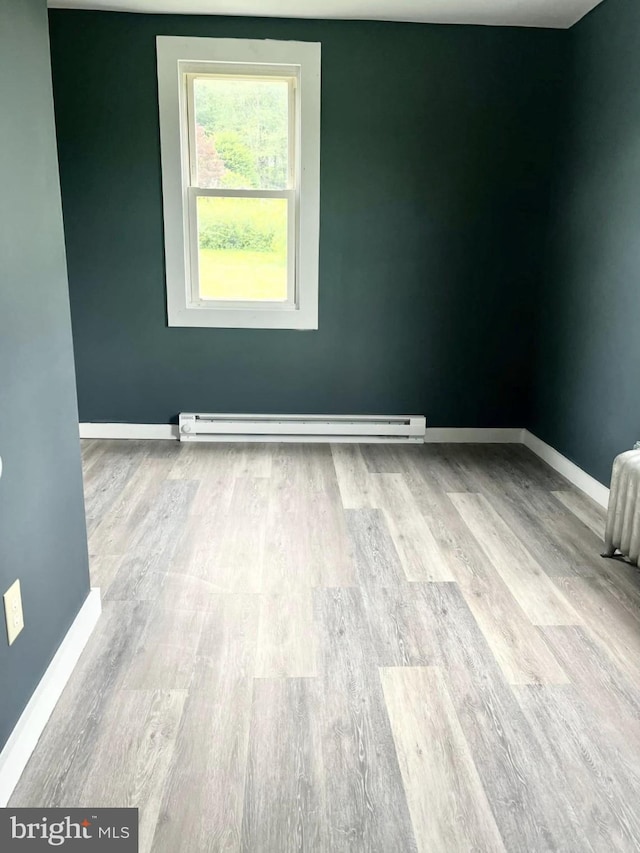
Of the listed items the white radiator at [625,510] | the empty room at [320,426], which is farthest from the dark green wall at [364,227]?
the white radiator at [625,510]

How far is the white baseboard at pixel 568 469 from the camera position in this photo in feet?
11.6

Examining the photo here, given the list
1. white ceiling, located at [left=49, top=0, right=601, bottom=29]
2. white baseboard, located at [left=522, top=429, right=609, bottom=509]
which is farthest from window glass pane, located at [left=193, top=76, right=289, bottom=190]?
white baseboard, located at [left=522, top=429, right=609, bottom=509]

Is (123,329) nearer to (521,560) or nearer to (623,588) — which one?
(521,560)

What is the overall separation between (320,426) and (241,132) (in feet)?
6.13

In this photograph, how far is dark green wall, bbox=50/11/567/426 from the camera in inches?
157

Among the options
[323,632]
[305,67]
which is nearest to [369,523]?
[323,632]

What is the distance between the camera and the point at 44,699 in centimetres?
187

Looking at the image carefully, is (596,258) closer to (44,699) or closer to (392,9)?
(392,9)

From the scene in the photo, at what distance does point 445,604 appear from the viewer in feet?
8.32

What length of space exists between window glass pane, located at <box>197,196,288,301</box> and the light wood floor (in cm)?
141

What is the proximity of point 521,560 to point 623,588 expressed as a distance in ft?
1.34

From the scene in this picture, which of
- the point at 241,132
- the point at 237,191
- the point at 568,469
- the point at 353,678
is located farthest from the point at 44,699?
the point at 241,132

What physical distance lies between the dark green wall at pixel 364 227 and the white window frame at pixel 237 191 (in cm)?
7

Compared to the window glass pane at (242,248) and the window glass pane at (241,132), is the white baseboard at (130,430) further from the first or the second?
the window glass pane at (241,132)
